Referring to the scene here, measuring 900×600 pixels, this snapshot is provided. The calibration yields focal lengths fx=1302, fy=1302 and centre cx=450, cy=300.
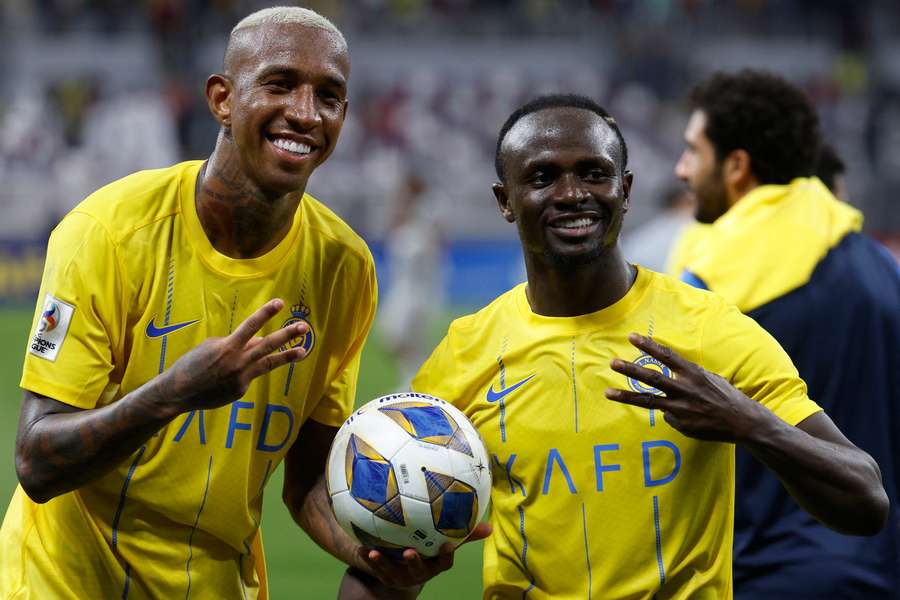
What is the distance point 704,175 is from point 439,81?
20.9 metres

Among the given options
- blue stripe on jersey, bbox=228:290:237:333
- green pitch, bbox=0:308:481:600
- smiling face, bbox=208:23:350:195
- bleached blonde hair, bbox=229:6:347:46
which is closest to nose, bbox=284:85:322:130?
smiling face, bbox=208:23:350:195

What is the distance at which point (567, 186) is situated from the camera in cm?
359

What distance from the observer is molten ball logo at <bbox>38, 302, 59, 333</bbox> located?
3539 millimetres

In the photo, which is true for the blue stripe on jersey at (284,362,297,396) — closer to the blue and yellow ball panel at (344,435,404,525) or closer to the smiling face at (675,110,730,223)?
the blue and yellow ball panel at (344,435,404,525)

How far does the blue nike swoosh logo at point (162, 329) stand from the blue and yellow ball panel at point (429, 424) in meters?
0.64

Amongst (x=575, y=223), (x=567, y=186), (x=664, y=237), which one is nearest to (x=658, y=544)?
(x=575, y=223)

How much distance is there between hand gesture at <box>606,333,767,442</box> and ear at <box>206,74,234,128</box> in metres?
1.43

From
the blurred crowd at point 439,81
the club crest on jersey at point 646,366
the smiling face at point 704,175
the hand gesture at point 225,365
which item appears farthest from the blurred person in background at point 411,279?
the hand gesture at point 225,365

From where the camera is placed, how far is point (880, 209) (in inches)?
864

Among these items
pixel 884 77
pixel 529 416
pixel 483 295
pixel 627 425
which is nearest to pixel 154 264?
pixel 529 416

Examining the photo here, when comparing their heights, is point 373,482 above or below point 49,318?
below

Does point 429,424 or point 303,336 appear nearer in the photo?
point 429,424

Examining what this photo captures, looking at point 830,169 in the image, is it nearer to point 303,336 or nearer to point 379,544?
point 303,336

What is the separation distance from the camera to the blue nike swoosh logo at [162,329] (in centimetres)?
370
